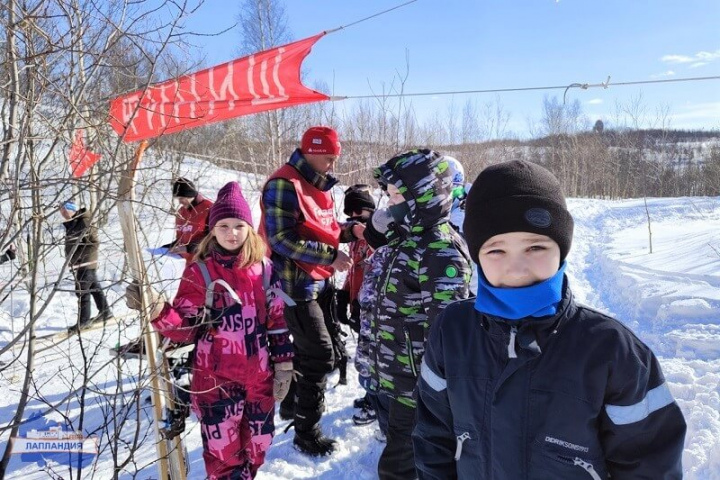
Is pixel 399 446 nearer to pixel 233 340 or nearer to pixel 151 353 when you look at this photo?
pixel 233 340

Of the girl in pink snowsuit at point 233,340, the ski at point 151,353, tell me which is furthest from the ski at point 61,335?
the girl in pink snowsuit at point 233,340

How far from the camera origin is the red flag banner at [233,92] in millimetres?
2439

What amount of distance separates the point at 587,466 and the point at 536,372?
24 cm

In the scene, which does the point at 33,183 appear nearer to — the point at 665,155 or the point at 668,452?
the point at 668,452

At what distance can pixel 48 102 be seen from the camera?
69.3 inches

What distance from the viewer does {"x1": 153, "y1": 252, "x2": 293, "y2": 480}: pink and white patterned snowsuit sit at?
2314mm

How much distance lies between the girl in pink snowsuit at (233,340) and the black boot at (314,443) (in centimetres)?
69

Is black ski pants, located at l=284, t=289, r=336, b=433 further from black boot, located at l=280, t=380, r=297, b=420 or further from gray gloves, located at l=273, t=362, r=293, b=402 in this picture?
gray gloves, located at l=273, t=362, r=293, b=402

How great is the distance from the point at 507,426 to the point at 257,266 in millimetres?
1696

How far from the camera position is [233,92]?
2.82 metres

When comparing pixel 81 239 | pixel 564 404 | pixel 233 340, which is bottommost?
pixel 233 340

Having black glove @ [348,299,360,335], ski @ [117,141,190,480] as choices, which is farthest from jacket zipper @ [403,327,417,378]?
black glove @ [348,299,360,335]

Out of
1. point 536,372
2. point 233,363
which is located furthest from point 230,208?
point 536,372

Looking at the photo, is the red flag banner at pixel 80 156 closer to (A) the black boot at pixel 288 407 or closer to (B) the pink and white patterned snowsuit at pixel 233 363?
(B) the pink and white patterned snowsuit at pixel 233 363
